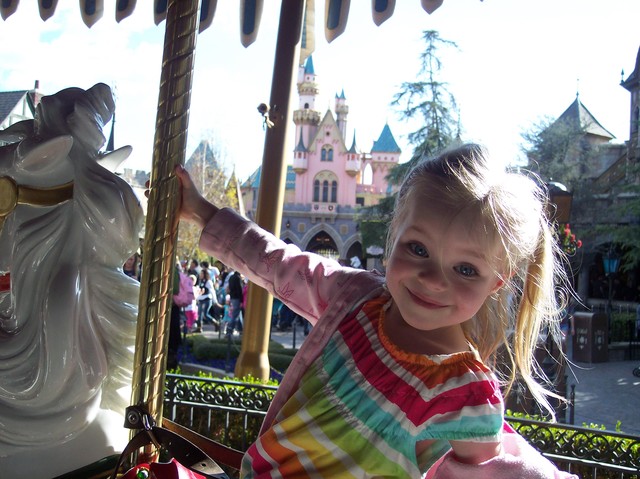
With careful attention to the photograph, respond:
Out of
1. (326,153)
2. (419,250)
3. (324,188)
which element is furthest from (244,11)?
(326,153)

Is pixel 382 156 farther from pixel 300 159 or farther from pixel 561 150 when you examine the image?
pixel 561 150

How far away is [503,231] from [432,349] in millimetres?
255

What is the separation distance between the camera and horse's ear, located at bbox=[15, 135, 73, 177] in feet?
Result: 3.90

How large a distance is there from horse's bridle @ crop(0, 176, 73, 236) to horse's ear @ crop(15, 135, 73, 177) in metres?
0.03

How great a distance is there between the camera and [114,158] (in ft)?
4.28

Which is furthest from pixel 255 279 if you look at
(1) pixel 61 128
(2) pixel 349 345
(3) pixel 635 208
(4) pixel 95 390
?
(3) pixel 635 208

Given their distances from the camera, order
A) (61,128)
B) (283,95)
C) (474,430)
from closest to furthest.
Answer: (474,430), (61,128), (283,95)

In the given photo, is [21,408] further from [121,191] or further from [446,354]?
[446,354]

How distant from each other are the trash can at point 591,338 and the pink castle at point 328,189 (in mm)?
23841

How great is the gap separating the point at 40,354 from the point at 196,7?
0.78 meters

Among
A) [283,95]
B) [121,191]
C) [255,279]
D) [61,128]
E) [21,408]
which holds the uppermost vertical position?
[283,95]

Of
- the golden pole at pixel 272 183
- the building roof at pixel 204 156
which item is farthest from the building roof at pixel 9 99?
the building roof at pixel 204 156

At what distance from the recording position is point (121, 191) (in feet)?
4.07

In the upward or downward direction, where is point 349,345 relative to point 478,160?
downward
